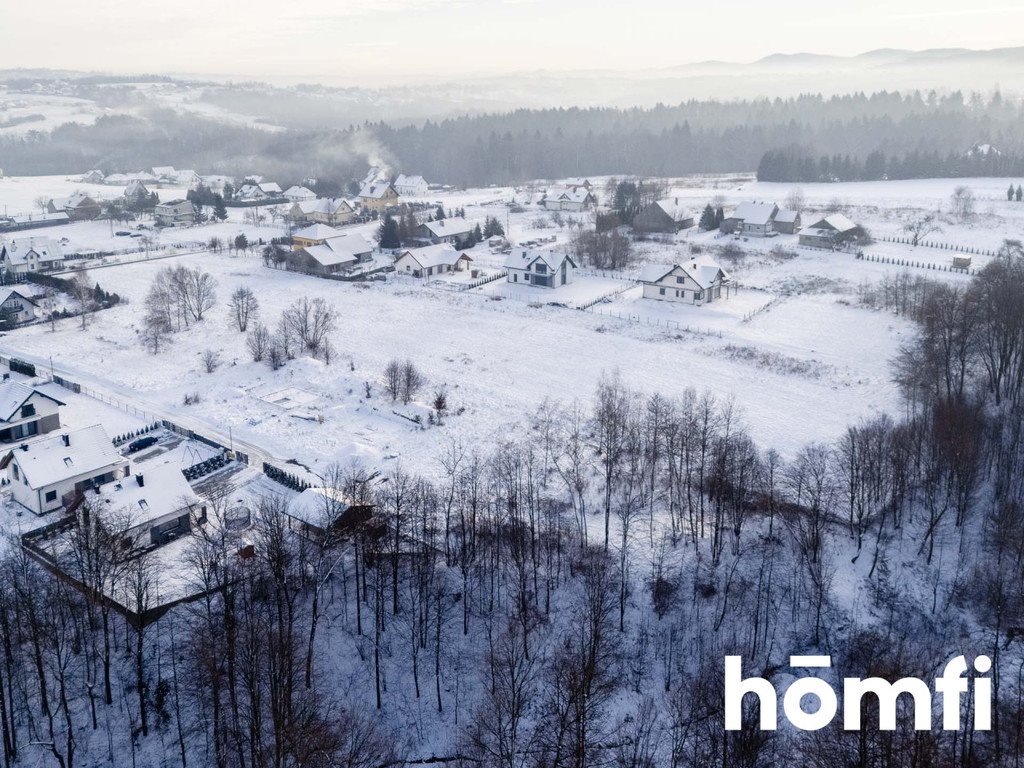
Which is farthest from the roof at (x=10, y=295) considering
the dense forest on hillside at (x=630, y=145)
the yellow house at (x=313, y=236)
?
the dense forest on hillside at (x=630, y=145)

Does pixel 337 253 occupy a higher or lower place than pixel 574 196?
lower

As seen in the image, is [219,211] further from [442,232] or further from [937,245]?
[937,245]

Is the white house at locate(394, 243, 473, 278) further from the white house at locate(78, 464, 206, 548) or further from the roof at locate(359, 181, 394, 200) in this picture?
the white house at locate(78, 464, 206, 548)

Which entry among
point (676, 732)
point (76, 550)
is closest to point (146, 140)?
point (76, 550)

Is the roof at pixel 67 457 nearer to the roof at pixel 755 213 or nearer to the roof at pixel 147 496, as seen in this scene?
the roof at pixel 147 496

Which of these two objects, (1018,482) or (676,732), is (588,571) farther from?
(1018,482)

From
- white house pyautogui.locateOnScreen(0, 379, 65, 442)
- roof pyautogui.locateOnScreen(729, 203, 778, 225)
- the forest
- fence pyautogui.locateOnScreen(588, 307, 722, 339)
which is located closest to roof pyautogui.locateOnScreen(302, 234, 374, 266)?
fence pyautogui.locateOnScreen(588, 307, 722, 339)

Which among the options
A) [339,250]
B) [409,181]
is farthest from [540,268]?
[409,181]
